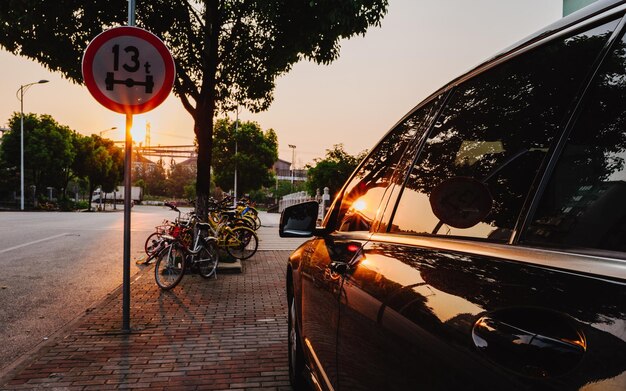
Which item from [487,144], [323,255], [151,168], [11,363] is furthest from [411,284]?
[151,168]

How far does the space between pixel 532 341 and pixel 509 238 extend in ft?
1.15

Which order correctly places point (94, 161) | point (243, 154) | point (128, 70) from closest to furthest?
1. point (128, 70)
2. point (243, 154)
3. point (94, 161)

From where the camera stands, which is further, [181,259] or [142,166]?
[142,166]

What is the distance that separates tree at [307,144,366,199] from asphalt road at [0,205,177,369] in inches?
501

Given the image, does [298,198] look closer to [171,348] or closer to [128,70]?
[128,70]

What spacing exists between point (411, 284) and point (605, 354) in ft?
2.23

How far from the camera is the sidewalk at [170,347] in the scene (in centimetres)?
388

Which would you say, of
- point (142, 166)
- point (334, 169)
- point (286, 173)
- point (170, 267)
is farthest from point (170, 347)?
point (286, 173)

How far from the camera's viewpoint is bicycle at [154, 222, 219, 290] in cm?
753

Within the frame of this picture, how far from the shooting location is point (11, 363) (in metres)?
4.25

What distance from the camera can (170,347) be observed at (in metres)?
4.73

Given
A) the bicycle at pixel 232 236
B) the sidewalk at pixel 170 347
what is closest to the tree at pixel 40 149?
the bicycle at pixel 232 236

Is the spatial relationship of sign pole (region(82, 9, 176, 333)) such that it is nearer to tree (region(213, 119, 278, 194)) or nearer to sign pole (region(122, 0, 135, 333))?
sign pole (region(122, 0, 135, 333))

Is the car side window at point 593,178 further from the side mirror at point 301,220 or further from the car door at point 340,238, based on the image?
the side mirror at point 301,220
